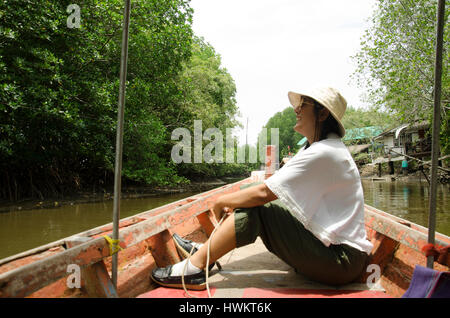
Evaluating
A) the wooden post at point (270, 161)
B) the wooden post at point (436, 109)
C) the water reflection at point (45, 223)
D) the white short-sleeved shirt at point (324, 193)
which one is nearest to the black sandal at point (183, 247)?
the white short-sleeved shirt at point (324, 193)

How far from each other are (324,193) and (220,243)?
57 cm

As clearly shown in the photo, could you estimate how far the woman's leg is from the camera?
58.0 inches

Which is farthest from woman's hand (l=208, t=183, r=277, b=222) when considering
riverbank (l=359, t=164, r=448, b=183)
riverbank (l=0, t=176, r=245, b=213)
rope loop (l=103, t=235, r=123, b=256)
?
riverbank (l=359, t=164, r=448, b=183)

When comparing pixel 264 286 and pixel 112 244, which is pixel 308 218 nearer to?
pixel 264 286

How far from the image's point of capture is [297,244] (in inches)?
57.5

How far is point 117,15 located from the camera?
25.8ft

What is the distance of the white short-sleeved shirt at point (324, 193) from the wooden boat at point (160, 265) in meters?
0.27

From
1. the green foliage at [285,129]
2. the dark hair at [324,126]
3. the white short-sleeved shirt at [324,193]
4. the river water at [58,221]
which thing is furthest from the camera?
the green foliage at [285,129]

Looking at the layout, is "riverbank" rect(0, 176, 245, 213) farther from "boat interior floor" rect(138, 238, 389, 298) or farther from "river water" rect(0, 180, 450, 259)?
"boat interior floor" rect(138, 238, 389, 298)

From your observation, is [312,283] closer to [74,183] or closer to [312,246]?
[312,246]

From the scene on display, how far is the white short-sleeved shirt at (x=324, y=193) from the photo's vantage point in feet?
4.60

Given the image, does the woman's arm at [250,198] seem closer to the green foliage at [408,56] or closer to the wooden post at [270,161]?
the wooden post at [270,161]

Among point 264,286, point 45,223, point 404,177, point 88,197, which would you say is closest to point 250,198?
point 264,286
